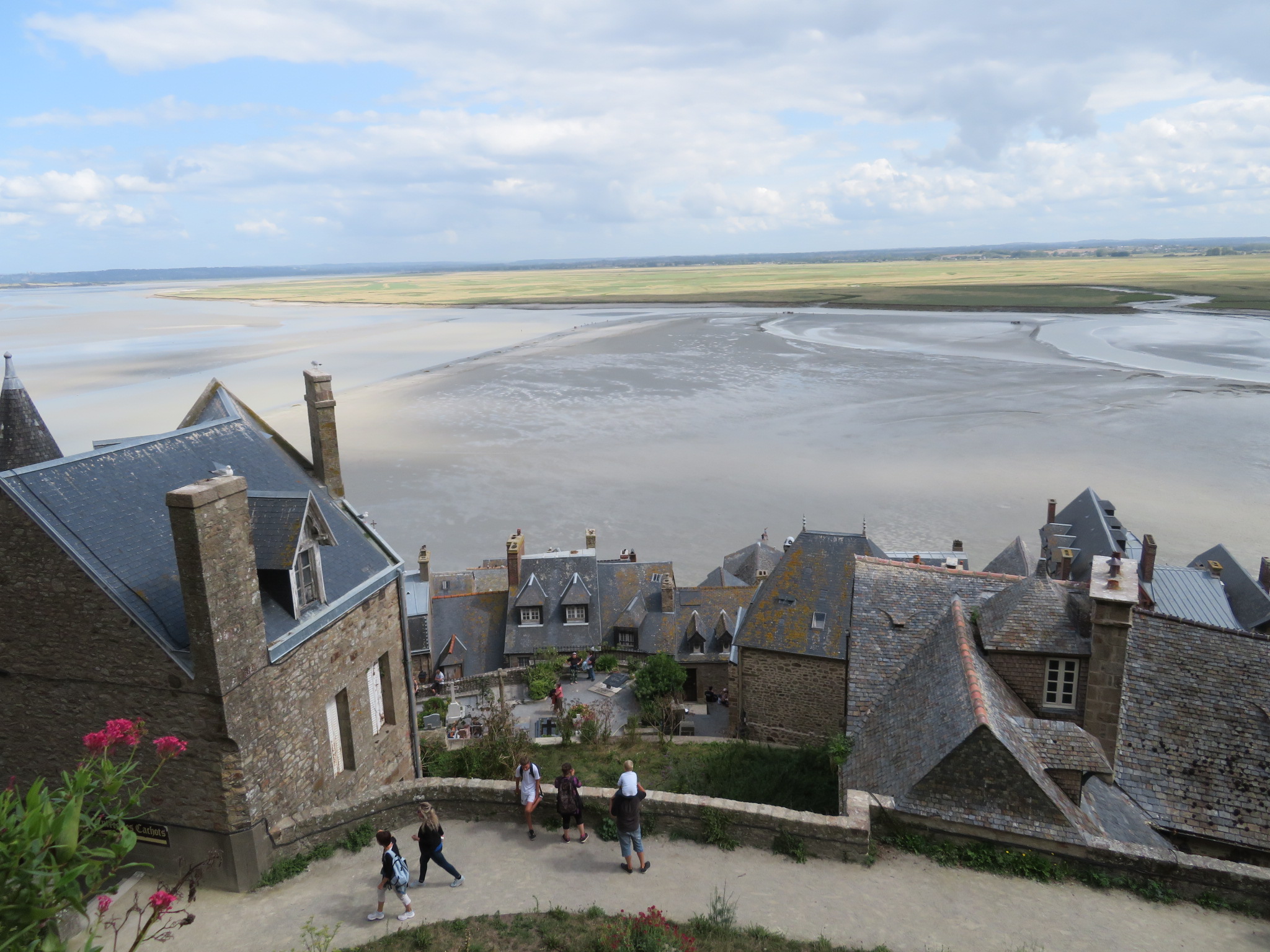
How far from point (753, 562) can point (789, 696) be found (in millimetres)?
12043

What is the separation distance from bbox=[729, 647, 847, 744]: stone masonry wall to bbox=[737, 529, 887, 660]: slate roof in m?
0.32

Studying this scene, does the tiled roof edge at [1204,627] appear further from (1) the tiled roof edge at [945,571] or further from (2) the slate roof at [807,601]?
(2) the slate roof at [807,601]

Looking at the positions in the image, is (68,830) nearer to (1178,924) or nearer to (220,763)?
(220,763)

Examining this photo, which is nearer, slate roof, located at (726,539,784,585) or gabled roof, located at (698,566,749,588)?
gabled roof, located at (698,566,749,588)

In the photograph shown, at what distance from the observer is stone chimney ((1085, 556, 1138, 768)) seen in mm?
12695

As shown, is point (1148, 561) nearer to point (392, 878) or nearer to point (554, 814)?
point (554, 814)

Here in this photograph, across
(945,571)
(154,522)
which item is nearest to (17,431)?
(154,522)

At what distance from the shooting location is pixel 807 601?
75.5 ft

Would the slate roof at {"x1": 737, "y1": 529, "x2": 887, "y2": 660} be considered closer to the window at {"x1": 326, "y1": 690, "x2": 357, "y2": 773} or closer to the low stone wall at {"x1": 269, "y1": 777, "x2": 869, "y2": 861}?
the low stone wall at {"x1": 269, "y1": 777, "x2": 869, "y2": 861}

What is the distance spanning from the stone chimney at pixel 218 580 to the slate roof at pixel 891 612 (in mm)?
9943

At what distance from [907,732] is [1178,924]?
4167 millimetres

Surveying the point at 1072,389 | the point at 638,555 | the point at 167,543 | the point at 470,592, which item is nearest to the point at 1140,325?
the point at 1072,389

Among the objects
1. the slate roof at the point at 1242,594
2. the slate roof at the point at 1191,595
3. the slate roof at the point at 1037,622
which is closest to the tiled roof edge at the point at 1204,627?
the slate roof at the point at 1037,622

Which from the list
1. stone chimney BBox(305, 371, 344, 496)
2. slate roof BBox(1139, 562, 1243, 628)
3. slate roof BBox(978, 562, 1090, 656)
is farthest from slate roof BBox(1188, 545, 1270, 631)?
stone chimney BBox(305, 371, 344, 496)
